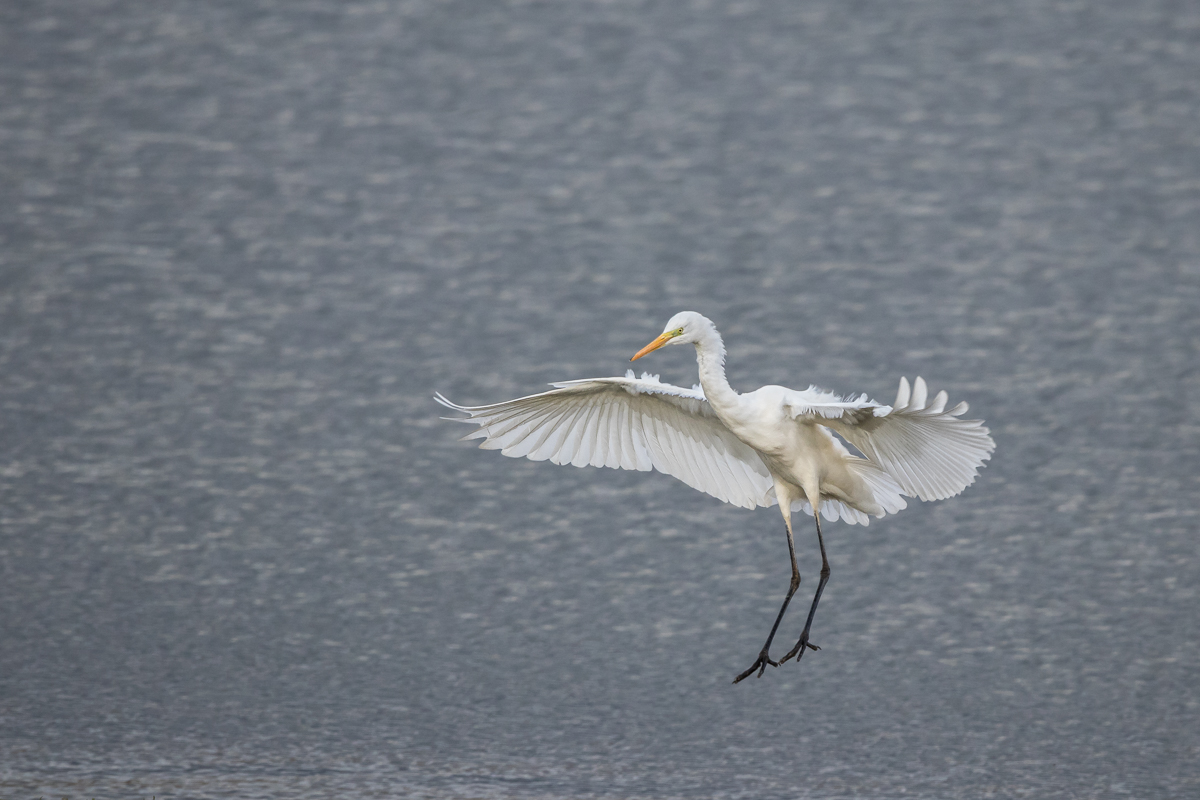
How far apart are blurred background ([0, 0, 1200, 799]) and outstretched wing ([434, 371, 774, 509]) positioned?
1.68m

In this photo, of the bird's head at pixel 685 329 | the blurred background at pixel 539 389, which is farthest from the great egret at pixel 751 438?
the blurred background at pixel 539 389

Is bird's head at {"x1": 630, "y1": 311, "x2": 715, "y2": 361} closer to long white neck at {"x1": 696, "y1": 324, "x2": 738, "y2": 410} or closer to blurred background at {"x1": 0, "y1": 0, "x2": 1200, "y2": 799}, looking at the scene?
long white neck at {"x1": 696, "y1": 324, "x2": 738, "y2": 410}

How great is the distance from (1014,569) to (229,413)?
5.83 metres

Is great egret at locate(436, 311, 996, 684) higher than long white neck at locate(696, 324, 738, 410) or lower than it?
lower

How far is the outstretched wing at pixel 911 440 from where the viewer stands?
5238 millimetres

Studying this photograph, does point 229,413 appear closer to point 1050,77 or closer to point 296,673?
point 296,673

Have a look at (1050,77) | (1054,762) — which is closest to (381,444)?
(1054,762)

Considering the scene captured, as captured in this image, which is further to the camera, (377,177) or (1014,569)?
(377,177)

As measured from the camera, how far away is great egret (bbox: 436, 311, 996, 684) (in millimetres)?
5445

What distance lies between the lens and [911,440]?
546cm

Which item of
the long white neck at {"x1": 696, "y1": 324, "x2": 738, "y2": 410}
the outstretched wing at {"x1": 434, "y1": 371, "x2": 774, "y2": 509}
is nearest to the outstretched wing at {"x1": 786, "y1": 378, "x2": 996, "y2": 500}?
the long white neck at {"x1": 696, "y1": 324, "x2": 738, "y2": 410}

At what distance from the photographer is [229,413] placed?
11180 millimetres

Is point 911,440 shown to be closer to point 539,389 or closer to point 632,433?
point 632,433

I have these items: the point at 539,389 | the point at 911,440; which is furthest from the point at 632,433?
the point at 539,389
